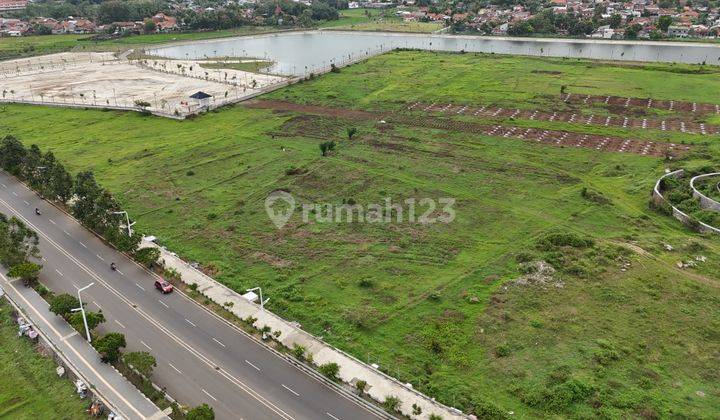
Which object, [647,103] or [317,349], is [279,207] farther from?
[647,103]

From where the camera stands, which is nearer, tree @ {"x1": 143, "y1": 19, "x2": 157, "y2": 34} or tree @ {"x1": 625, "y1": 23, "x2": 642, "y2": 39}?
tree @ {"x1": 625, "y1": 23, "x2": 642, "y2": 39}

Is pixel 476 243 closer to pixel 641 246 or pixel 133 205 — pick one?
pixel 641 246

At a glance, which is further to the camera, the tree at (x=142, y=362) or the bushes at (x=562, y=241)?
the bushes at (x=562, y=241)

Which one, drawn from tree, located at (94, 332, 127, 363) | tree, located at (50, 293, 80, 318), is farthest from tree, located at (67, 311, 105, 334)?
tree, located at (94, 332, 127, 363)

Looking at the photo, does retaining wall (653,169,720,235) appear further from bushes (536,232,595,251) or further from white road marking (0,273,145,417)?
white road marking (0,273,145,417)

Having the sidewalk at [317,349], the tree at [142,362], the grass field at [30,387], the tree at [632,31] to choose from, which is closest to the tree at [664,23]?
the tree at [632,31]

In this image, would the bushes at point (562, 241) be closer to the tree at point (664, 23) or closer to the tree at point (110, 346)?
the tree at point (110, 346)
